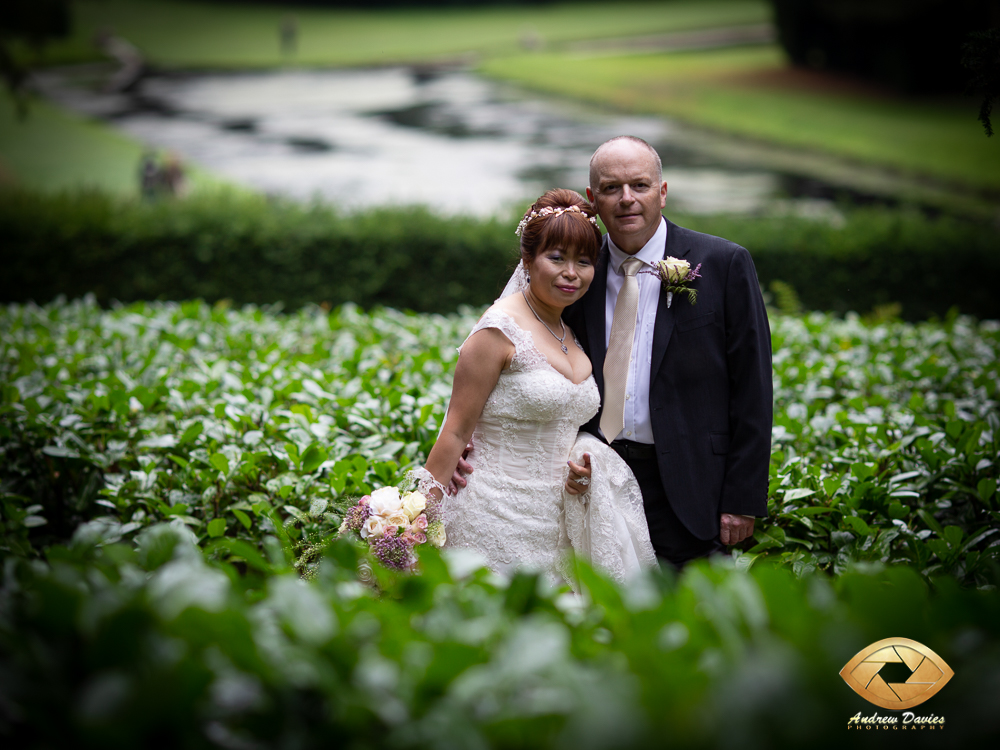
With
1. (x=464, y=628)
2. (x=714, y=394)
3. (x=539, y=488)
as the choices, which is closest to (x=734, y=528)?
(x=714, y=394)

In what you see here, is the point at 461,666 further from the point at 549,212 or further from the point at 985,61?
the point at 985,61

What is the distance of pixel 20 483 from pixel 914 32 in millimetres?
18850

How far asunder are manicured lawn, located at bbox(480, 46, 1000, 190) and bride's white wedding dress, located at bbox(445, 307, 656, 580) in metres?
15.5

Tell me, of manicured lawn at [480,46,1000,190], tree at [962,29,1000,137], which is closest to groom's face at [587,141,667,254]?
tree at [962,29,1000,137]

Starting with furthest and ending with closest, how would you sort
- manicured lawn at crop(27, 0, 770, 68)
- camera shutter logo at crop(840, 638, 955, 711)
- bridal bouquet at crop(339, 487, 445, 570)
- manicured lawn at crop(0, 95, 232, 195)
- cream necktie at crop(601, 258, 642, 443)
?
manicured lawn at crop(27, 0, 770, 68) → manicured lawn at crop(0, 95, 232, 195) → cream necktie at crop(601, 258, 642, 443) → bridal bouquet at crop(339, 487, 445, 570) → camera shutter logo at crop(840, 638, 955, 711)

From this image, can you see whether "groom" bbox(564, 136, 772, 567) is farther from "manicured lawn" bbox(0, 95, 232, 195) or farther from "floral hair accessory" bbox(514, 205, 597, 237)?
"manicured lawn" bbox(0, 95, 232, 195)

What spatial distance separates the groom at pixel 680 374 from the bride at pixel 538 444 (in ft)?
→ 0.32

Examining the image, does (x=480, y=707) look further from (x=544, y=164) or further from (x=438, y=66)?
(x=438, y=66)

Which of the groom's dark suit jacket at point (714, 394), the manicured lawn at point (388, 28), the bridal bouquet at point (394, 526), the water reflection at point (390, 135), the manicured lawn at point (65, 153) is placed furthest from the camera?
the manicured lawn at point (388, 28)

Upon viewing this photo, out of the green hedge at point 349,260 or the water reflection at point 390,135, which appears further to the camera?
the water reflection at point 390,135

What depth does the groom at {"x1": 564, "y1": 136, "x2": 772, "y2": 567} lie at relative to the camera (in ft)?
8.24

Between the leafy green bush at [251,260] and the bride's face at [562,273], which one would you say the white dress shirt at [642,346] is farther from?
the leafy green bush at [251,260]

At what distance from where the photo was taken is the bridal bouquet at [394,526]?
2268 mm

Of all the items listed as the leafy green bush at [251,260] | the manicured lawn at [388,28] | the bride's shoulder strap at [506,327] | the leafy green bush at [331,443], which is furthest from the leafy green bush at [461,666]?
the manicured lawn at [388,28]
